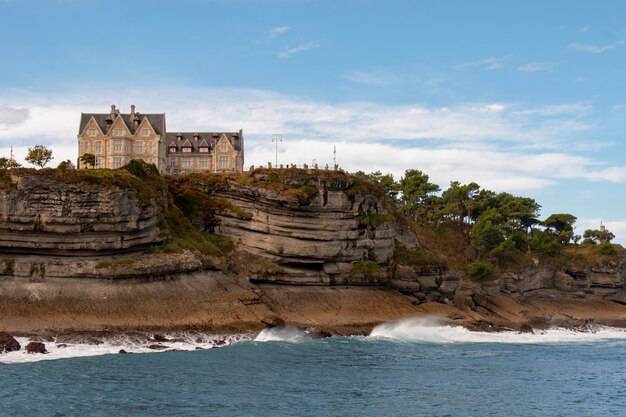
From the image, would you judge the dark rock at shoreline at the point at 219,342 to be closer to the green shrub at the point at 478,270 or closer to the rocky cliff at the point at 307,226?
the rocky cliff at the point at 307,226

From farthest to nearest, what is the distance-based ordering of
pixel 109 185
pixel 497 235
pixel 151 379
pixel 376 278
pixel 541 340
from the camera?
pixel 497 235 → pixel 376 278 → pixel 541 340 → pixel 109 185 → pixel 151 379

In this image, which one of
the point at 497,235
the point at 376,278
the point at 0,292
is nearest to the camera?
the point at 0,292

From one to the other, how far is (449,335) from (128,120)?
59234 mm

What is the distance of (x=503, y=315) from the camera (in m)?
99.4

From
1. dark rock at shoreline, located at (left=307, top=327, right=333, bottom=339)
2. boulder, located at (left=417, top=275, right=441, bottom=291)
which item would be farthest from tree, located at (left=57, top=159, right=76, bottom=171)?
boulder, located at (left=417, top=275, right=441, bottom=291)

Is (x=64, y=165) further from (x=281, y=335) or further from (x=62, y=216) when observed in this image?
(x=281, y=335)

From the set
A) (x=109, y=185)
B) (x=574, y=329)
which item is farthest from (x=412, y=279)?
(x=109, y=185)

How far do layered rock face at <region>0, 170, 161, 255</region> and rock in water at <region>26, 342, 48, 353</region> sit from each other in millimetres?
13705

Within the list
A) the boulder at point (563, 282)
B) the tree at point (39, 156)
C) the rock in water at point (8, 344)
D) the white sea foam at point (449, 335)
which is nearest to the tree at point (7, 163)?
the tree at point (39, 156)

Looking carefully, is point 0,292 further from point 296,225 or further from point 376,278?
point 376,278

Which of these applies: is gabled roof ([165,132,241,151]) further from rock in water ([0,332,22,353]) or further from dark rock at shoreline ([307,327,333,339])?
rock in water ([0,332,22,353])

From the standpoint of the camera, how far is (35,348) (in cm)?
5784

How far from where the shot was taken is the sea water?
42.0 meters

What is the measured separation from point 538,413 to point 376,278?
45.9 metres
